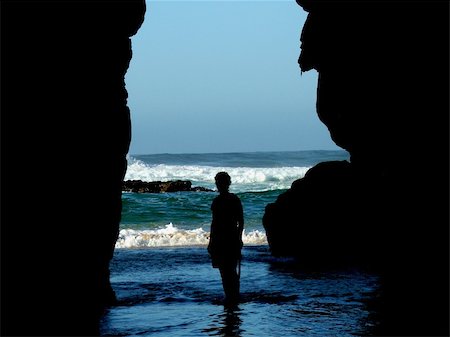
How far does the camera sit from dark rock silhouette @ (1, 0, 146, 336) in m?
8.43

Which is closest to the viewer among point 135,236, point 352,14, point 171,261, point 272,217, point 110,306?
point 110,306

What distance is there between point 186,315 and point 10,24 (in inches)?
177

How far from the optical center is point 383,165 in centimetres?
1414

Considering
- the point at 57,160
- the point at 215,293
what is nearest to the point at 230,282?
the point at 215,293

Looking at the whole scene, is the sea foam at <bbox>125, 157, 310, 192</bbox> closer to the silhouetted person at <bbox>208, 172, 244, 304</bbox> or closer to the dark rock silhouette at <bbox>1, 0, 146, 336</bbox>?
the dark rock silhouette at <bbox>1, 0, 146, 336</bbox>

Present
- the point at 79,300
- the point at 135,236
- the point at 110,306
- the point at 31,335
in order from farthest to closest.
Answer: the point at 135,236 < the point at 110,306 < the point at 79,300 < the point at 31,335

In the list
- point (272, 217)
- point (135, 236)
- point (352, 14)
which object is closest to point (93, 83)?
point (352, 14)

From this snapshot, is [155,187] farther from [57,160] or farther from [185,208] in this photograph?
[57,160]

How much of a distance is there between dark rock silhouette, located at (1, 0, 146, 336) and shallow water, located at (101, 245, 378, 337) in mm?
798

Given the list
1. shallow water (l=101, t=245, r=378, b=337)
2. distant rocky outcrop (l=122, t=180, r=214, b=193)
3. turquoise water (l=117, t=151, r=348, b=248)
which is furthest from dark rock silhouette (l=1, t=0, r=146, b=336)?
distant rocky outcrop (l=122, t=180, r=214, b=193)

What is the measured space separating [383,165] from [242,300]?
4.33 meters

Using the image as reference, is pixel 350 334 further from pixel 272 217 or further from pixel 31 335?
pixel 272 217

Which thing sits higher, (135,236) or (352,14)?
(352,14)

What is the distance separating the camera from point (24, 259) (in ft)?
27.9
